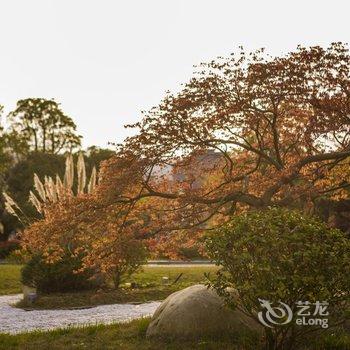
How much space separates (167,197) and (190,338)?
299 centimetres

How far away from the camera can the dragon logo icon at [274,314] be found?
617 cm

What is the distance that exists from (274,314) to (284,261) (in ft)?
2.33

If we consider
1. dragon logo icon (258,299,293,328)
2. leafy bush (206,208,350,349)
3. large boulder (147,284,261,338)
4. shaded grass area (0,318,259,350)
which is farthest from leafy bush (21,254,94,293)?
dragon logo icon (258,299,293,328)

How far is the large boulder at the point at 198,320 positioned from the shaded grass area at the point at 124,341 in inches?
6.2

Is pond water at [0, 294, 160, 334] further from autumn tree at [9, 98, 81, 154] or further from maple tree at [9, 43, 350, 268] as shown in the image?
autumn tree at [9, 98, 81, 154]

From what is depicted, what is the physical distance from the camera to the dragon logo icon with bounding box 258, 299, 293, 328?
6172 mm

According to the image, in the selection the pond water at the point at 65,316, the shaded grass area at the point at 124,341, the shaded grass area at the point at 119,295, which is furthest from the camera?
the shaded grass area at the point at 119,295

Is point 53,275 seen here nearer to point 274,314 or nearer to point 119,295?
point 119,295

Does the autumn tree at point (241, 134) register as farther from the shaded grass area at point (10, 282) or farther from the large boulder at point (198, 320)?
the shaded grass area at point (10, 282)

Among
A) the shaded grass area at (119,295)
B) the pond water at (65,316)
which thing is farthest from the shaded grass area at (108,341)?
the shaded grass area at (119,295)

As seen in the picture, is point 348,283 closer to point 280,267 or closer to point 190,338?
point 280,267

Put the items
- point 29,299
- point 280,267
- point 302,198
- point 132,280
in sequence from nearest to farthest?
1. point 280,267
2. point 302,198
3. point 29,299
4. point 132,280

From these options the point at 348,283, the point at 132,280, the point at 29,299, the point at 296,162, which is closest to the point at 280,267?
the point at 348,283

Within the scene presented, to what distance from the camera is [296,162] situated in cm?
944
